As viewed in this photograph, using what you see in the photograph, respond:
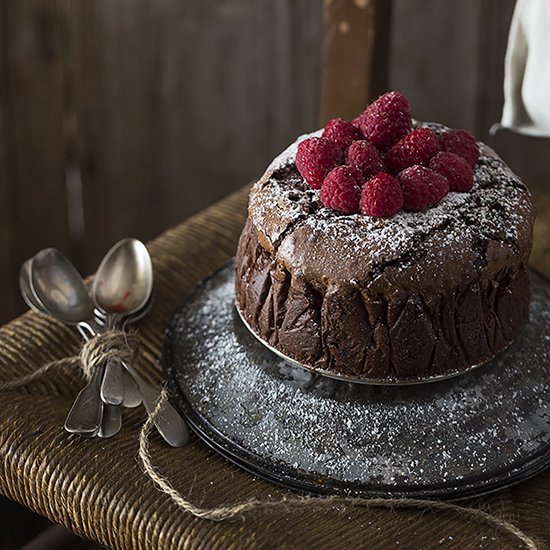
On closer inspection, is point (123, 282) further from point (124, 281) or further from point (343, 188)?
point (343, 188)

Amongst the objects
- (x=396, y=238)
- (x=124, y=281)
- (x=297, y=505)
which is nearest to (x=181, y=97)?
(x=124, y=281)

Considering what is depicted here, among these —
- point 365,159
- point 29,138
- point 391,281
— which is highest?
Result: point 365,159

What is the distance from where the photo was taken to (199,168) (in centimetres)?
219

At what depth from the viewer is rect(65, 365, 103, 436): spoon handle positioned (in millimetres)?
1084

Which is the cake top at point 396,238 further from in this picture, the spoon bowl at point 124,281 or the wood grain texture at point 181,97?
the wood grain texture at point 181,97

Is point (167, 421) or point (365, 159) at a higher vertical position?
point (365, 159)

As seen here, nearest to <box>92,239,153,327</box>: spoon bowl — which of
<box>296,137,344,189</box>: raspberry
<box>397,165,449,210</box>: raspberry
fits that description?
<box>296,137,344,189</box>: raspberry

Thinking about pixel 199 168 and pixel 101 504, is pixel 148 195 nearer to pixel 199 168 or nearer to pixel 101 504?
pixel 199 168

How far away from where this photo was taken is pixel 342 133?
1.12 meters

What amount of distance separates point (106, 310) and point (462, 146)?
21.5 inches

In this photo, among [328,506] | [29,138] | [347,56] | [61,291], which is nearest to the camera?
[328,506]

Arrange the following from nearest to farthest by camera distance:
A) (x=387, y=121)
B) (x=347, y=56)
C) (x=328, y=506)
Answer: (x=328, y=506) → (x=387, y=121) → (x=347, y=56)

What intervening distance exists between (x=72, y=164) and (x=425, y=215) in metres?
1.37

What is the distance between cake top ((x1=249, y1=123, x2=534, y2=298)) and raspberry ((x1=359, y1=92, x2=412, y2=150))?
10 centimetres
